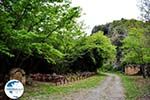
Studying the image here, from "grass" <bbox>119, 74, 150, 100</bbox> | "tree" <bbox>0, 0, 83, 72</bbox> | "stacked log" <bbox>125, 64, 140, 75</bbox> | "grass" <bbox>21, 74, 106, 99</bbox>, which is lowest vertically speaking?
"grass" <bbox>119, 74, 150, 100</bbox>

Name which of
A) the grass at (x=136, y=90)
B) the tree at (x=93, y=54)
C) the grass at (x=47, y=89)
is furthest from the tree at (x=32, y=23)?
the tree at (x=93, y=54)

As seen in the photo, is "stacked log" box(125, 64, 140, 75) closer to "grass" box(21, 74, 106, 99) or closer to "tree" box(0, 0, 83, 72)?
"grass" box(21, 74, 106, 99)

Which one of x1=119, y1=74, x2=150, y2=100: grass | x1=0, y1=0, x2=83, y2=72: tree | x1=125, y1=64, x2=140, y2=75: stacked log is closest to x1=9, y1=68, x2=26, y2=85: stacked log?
x1=0, y1=0, x2=83, y2=72: tree

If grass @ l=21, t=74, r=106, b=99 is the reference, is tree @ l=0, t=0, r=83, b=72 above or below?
above

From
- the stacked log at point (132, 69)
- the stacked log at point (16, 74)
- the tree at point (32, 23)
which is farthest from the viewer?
the stacked log at point (132, 69)

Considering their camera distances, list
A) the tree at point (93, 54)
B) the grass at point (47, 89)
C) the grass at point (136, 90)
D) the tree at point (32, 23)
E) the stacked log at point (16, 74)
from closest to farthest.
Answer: the stacked log at point (16, 74) < the tree at point (32, 23) < the grass at point (47, 89) < the grass at point (136, 90) < the tree at point (93, 54)

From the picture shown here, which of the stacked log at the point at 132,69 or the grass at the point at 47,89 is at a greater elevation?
the stacked log at the point at 132,69

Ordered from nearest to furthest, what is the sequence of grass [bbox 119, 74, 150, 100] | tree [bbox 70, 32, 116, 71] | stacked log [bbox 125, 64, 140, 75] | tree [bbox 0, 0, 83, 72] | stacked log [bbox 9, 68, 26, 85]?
stacked log [bbox 9, 68, 26, 85], tree [bbox 0, 0, 83, 72], grass [bbox 119, 74, 150, 100], tree [bbox 70, 32, 116, 71], stacked log [bbox 125, 64, 140, 75]

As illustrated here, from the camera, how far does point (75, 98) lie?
A: 19.9 m

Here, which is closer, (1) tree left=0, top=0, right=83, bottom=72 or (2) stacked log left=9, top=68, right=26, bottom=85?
(2) stacked log left=9, top=68, right=26, bottom=85

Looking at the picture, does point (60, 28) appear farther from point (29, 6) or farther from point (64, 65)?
point (64, 65)

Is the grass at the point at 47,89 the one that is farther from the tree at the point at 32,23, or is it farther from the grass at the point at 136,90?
the grass at the point at 136,90

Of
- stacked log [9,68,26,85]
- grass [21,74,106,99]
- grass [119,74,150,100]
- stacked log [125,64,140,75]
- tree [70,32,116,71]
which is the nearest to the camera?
stacked log [9,68,26,85]

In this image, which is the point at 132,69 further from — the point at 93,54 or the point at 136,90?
the point at 136,90
